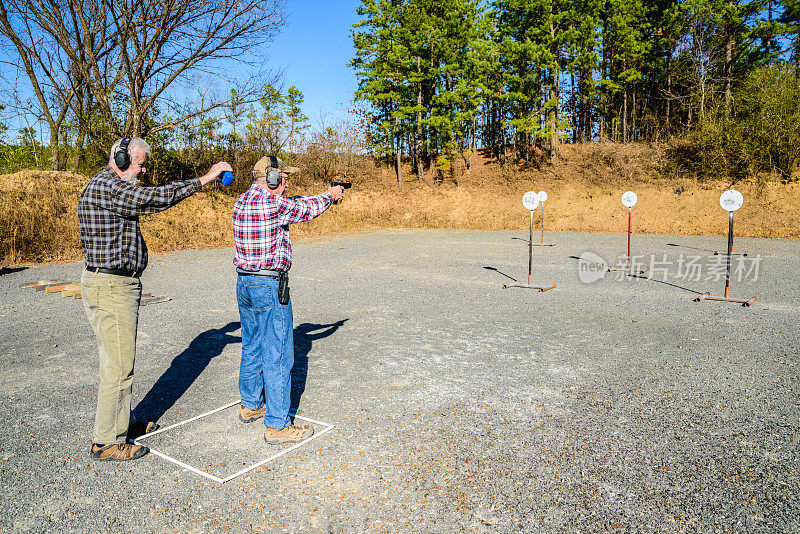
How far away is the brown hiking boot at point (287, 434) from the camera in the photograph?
11.6 ft

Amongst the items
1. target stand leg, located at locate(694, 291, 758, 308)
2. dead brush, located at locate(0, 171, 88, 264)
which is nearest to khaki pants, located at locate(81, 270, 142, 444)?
target stand leg, located at locate(694, 291, 758, 308)

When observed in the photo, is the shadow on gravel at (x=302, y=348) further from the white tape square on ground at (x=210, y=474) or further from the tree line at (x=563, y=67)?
the tree line at (x=563, y=67)

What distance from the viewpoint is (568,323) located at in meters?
7.09

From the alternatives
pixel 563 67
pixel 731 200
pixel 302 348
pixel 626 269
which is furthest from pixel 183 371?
pixel 563 67

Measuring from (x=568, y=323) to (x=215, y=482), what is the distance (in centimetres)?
538

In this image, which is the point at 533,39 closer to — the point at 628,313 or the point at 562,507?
the point at 628,313

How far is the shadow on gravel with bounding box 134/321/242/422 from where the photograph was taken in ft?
14.0

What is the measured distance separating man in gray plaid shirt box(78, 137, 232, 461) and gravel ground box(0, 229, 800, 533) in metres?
0.32

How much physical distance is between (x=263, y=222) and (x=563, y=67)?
34567mm

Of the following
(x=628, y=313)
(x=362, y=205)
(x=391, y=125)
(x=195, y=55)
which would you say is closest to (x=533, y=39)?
(x=391, y=125)

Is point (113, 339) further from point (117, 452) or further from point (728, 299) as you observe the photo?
point (728, 299)

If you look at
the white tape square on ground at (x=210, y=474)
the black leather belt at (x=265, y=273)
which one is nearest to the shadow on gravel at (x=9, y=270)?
the white tape square on ground at (x=210, y=474)

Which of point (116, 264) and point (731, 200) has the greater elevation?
point (731, 200)

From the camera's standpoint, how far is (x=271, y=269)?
3381 millimetres
